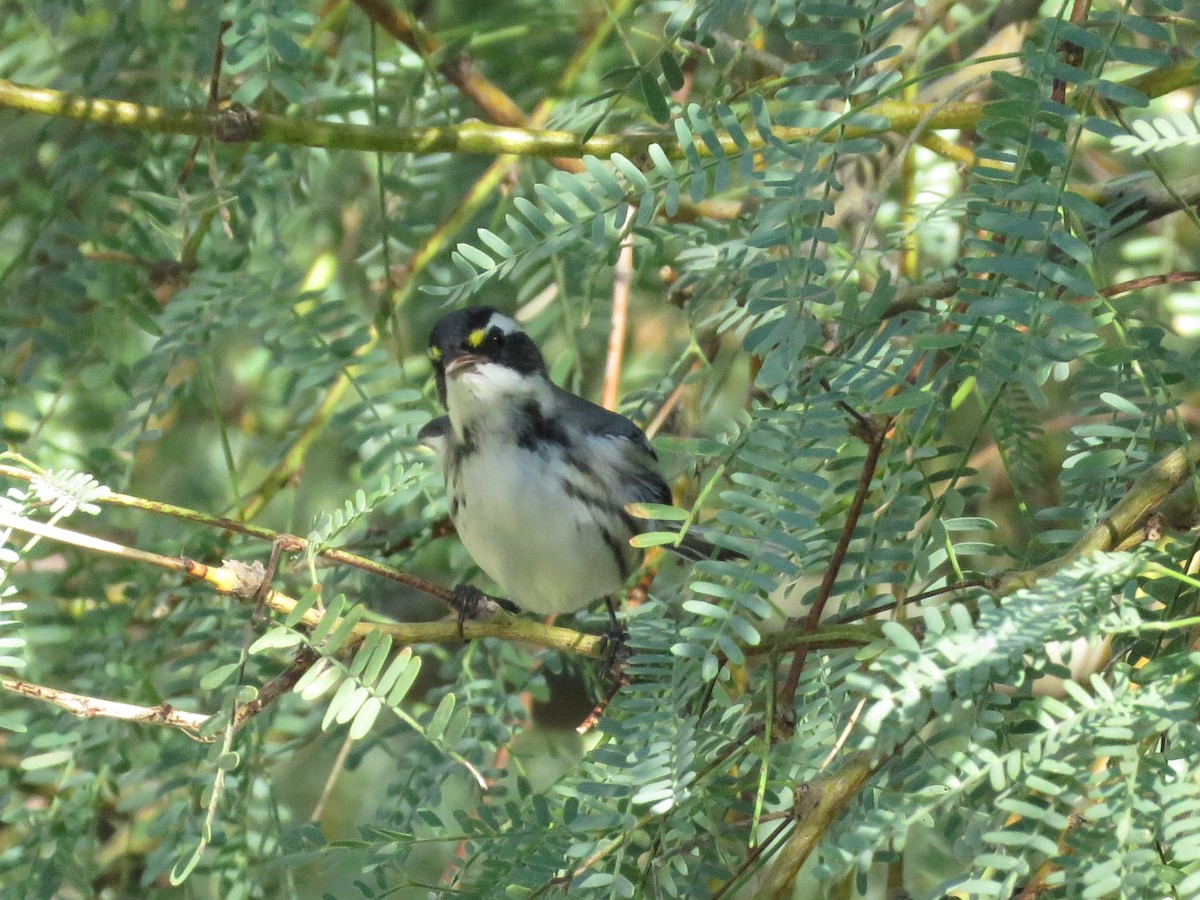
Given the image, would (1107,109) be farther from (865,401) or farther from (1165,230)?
(1165,230)

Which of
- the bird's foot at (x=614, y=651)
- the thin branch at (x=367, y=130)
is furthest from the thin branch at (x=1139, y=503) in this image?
the bird's foot at (x=614, y=651)

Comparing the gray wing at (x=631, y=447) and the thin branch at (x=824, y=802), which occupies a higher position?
the thin branch at (x=824, y=802)

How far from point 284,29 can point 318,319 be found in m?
0.51

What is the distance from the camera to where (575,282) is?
2746 millimetres

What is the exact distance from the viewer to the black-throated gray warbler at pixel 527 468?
7.95 feet

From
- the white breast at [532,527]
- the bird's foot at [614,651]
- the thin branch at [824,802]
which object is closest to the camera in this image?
the thin branch at [824,802]

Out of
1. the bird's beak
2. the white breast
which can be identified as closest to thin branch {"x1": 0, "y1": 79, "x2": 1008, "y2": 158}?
the bird's beak

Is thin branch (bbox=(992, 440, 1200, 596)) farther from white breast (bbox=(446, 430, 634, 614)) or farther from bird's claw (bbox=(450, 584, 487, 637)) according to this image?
white breast (bbox=(446, 430, 634, 614))

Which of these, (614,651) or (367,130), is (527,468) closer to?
(614,651)

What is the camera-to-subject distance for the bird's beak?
242cm

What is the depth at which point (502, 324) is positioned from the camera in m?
2.58

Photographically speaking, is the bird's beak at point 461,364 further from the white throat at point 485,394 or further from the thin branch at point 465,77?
the thin branch at point 465,77

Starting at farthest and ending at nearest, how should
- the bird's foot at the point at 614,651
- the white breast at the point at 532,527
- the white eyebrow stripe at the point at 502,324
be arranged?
the white eyebrow stripe at the point at 502,324, the white breast at the point at 532,527, the bird's foot at the point at 614,651

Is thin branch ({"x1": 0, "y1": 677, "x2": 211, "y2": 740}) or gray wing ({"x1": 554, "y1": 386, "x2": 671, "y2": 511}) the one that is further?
gray wing ({"x1": 554, "y1": 386, "x2": 671, "y2": 511})
